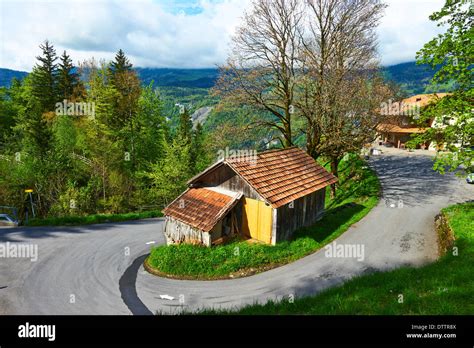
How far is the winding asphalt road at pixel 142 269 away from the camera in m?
12.5

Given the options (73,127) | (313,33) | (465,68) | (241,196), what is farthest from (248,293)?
(73,127)

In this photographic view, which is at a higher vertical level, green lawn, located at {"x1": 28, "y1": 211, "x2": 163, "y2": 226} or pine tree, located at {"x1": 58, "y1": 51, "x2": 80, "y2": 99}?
pine tree, located at {"x1": 58, "y1": 51, "x2": 80, "y2": 99}

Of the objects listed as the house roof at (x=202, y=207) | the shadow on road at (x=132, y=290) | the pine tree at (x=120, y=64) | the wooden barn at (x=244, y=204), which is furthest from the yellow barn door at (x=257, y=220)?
the pine tree at (x=120, y=64)

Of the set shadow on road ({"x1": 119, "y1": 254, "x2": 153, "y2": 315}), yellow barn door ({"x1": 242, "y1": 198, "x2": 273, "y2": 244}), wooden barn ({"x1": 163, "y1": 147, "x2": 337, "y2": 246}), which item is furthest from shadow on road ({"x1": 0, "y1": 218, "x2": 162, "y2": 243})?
yellow barn door ({"x1": 242, "y1": 198, "x2": 273, "y2": 244})

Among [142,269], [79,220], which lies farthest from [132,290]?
[79,220]

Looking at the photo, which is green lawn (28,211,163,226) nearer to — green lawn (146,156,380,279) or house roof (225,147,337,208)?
green lawn (146,156,380,279)

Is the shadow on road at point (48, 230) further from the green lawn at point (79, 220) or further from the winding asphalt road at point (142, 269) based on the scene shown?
the green lawn at point (79, 220)

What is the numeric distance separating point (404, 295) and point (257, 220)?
9429 mm

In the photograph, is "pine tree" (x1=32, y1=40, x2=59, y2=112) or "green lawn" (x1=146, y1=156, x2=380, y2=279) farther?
"pine tree" (x1=32, y1=40, x2=59, y2=112)

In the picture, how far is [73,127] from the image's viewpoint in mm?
37469

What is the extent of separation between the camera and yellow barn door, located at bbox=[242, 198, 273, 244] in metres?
16.7

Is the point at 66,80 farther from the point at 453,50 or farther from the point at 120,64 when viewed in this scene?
the point at 453,50
